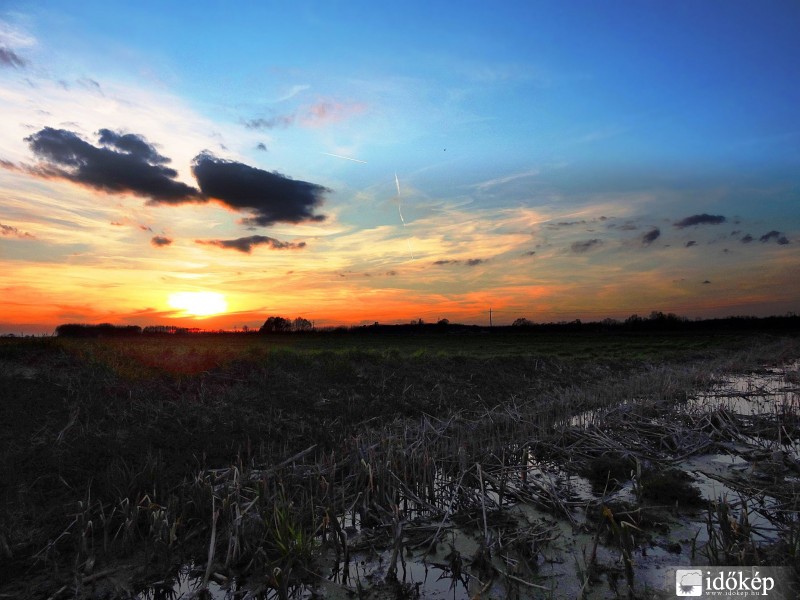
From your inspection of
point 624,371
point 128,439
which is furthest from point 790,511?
point 624,371

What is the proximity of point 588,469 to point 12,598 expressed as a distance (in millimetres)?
9002

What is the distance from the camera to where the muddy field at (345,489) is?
242 inches

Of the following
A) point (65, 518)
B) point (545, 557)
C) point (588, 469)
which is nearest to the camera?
point (545, 557)

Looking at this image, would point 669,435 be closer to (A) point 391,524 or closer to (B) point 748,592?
(B) point 748,592

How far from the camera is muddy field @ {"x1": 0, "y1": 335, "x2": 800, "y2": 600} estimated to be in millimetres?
6148

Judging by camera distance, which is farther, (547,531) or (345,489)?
(345,489)

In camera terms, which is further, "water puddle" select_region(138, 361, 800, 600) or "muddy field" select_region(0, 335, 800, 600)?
"muddy field" select_region(0, 335, 800, 600)

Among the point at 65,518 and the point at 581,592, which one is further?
the point at 65,518

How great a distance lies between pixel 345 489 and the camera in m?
8.48

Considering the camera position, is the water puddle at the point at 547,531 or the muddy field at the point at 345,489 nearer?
the water puddle at the point at 547,531

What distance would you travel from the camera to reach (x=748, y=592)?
5.55 m

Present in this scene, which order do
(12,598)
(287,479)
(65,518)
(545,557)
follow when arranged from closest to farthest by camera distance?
(12,598), (545,557), (65,518), (287,479)

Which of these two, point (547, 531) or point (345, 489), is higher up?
point (345, 489)

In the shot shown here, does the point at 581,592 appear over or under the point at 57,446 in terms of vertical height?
under
